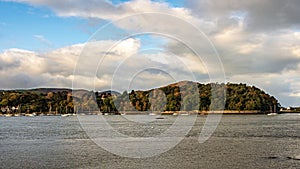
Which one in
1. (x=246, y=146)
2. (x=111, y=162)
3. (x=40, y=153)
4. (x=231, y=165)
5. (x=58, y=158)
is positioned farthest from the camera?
(x=246, y=146)

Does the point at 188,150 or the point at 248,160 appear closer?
the point at 248,160

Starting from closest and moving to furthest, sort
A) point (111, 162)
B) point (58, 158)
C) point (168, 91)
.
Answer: point (111, 162) → point (58, 158) → point (168, 91)

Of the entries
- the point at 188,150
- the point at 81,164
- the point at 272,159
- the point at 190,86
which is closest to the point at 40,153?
the point at 81,164

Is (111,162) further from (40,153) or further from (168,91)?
(168,91)

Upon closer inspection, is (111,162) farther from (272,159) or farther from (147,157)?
(272,159)

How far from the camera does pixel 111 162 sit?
3869cm

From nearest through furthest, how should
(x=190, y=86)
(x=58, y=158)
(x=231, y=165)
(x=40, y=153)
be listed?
1. (x=231, y=165)
2. (x=58, y=158)
3. (x=40, y=153)
4. (x=190, y=86)

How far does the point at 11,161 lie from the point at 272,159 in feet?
78.8

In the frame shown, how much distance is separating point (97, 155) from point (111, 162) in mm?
5519

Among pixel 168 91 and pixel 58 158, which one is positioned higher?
pixel 168 91

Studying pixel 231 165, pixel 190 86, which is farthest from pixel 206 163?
pixel 190 86

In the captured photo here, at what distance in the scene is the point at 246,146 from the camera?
52.3 m

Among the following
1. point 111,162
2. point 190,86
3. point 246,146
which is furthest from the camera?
point 190,86

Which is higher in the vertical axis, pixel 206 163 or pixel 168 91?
pixel 168 91
